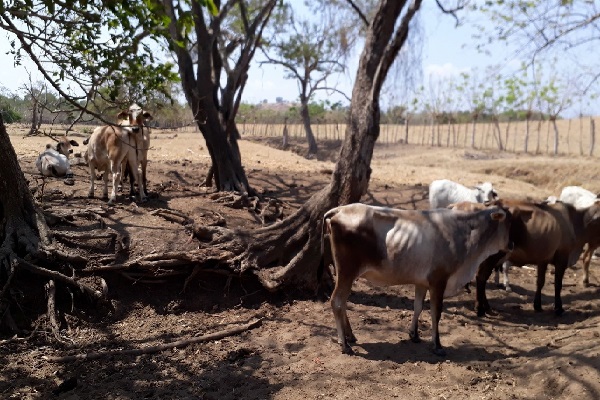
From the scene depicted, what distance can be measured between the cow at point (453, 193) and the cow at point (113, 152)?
18.0 feet

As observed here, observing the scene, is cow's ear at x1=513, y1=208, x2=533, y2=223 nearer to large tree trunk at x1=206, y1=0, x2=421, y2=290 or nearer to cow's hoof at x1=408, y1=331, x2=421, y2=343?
large tree trunk at x1=206, y1=0, x2=421, y2=290

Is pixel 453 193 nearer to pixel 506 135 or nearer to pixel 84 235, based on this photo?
pixel 84 235

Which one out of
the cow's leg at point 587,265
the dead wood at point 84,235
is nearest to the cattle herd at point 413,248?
the dead wood at point 84,235

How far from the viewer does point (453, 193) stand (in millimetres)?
10648

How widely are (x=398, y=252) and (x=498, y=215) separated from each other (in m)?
1.29

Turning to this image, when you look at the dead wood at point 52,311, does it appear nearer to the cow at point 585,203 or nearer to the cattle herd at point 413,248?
the cattle herd at point 413,248

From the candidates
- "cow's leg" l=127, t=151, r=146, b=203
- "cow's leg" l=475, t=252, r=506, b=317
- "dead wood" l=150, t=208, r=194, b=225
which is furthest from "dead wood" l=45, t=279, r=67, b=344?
Answer: "cow's leg" l=475, t=252, r=506, b=317

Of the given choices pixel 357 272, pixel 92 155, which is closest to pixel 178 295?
pixel 357 272

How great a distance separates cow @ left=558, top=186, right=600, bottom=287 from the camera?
9078mm

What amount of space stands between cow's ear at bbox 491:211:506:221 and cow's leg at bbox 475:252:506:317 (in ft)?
4.45

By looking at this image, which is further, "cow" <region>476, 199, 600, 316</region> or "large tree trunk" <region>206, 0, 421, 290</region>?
"cow" <region>476, 199, 600, 316</region>

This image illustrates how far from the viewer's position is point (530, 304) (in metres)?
8.20

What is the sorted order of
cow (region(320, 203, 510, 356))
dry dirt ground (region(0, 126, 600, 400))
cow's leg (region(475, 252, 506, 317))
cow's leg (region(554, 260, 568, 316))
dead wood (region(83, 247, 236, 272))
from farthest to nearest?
cow's leg (region(554, 260, 568, 316)) → cow's leg (region(475, 252, 506, 317)) → dead wood (region(83, 247, 236, 272)) → cow (region(320, 203, 510, 356)) → dry dirt ground (region(0, 126, 600, 400))

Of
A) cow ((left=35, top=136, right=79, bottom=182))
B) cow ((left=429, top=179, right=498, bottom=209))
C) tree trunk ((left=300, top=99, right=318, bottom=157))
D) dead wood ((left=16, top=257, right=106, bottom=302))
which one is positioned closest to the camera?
dead wood ((left=16, top=257, right=106, bottom=302))
